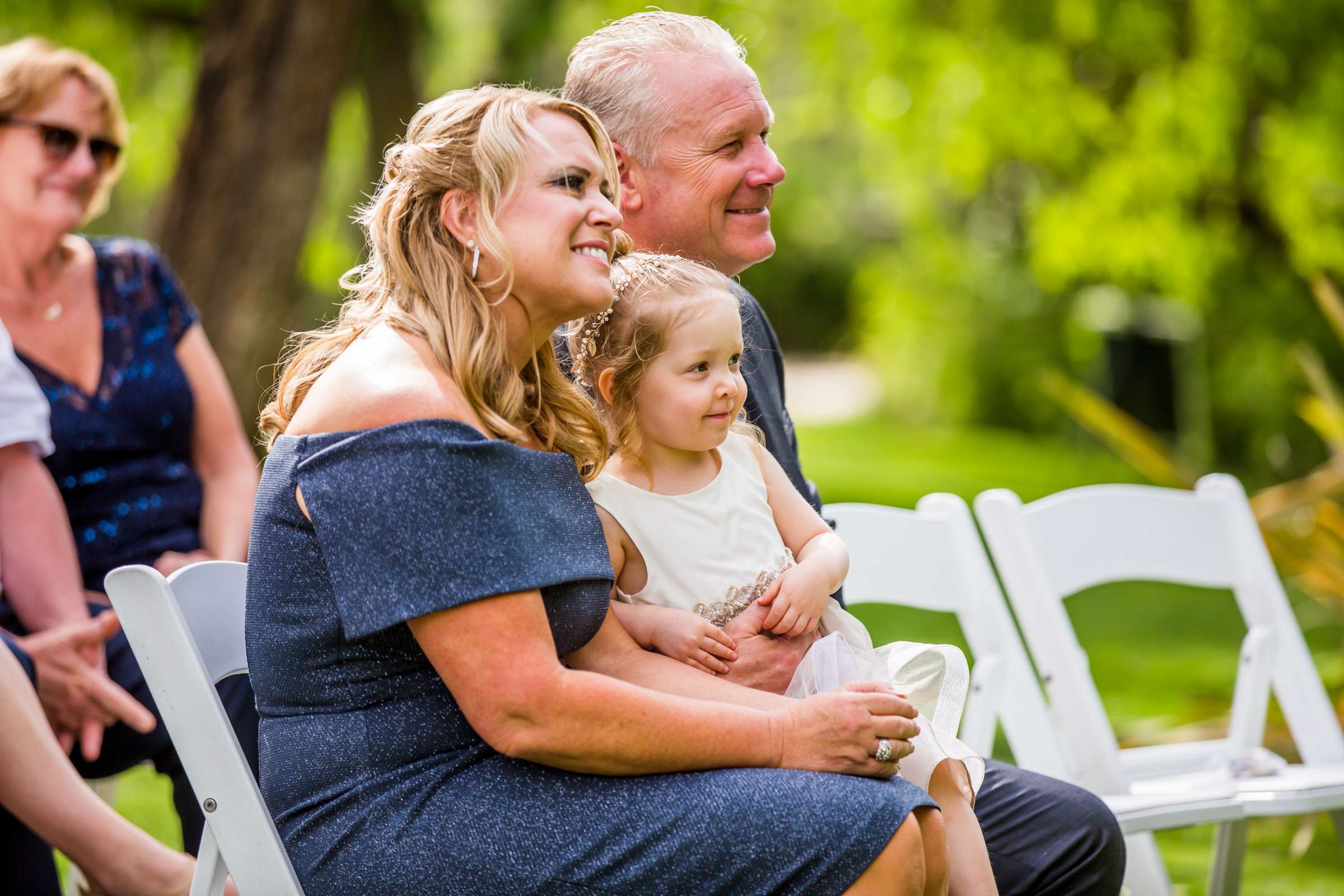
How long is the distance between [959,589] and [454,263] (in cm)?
164

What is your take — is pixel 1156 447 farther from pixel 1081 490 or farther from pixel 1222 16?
pixel 1222 16

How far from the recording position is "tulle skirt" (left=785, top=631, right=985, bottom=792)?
201cm

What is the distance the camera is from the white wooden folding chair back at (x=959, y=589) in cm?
299

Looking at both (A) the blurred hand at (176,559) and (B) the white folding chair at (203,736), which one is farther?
(A) the blurred hand at (176,559)

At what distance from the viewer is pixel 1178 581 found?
330 centimetres

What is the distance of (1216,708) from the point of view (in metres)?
4.78

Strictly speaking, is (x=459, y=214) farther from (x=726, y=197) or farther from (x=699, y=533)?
(x=726, y=197)

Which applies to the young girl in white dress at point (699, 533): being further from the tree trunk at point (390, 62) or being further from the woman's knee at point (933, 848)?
the tree trunk at point (390, 62)

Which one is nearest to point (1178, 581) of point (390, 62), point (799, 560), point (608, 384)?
point (799, 560)

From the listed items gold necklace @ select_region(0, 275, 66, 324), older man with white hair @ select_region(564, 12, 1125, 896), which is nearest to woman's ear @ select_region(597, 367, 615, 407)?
older man with white hair @ select_region(564, 12, 1125, 896)

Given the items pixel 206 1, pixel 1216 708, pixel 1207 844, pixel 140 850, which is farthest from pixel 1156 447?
pixel 206 1

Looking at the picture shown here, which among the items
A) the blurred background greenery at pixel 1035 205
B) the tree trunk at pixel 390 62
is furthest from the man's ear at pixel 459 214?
the tree trunk at pixel 390 62

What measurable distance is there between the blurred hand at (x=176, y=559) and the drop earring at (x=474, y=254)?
1459 millimetres

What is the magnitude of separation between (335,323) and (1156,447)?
3.63 metres
